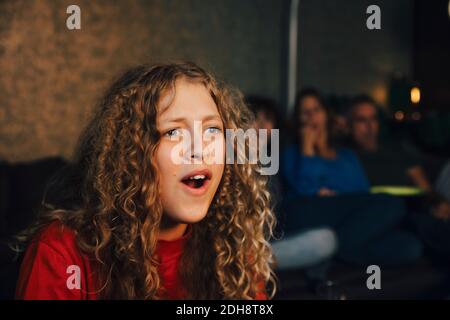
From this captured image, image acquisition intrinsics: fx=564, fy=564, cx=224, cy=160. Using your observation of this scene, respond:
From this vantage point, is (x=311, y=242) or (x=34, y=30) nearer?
(x=311, y=242)

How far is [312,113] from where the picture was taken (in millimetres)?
2748

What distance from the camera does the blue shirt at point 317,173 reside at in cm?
261

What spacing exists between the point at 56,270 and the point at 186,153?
0.26m

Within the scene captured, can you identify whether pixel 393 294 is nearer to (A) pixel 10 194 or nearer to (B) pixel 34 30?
(A) pixel 10 194

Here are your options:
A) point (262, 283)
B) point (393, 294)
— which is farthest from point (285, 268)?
point (262, 283)

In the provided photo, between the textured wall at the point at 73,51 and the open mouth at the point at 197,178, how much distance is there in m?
1.34

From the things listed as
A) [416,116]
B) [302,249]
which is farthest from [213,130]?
[416,116]

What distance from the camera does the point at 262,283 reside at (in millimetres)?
1084

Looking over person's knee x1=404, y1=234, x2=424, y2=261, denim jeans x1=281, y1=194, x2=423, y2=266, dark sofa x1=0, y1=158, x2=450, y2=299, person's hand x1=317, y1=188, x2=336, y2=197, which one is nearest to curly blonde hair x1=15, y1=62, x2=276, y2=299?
dark sofa x1=0, y1=158, x2=450, y2=299

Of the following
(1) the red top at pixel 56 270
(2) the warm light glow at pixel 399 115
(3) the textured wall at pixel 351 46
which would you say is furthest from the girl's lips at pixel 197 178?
(2) the warm light glow at pixel 399 115

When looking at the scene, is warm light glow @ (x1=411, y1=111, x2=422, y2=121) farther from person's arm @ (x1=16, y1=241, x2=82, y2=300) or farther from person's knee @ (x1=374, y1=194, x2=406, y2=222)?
person's arm @ (x1=16, y1=241, x2=82, y2=300)
